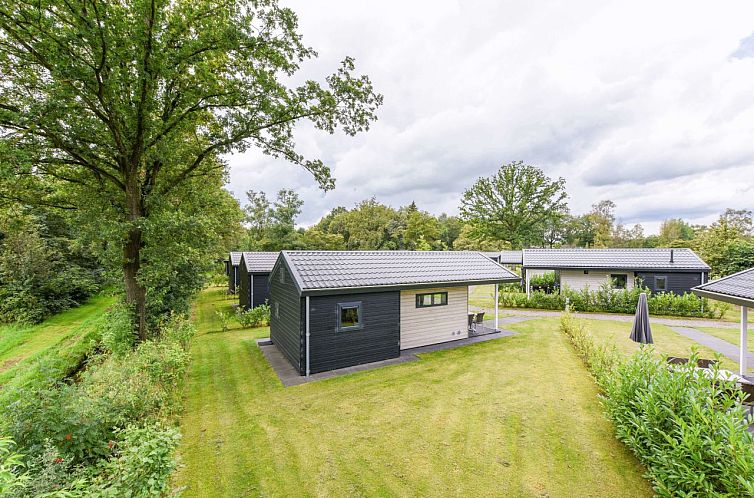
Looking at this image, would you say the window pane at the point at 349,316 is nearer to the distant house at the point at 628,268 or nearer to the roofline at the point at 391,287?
the roofline at the point at 391,287

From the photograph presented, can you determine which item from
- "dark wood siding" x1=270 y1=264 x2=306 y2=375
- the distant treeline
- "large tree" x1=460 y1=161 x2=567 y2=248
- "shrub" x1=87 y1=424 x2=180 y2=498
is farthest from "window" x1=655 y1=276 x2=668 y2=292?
"shrub" x1=87 y1=424 x2=180 y2=498

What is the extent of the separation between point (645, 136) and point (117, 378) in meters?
30.3

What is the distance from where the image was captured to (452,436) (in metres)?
5.70

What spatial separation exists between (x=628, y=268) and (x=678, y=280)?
2.57 meters

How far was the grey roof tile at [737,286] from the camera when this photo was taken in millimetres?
7300

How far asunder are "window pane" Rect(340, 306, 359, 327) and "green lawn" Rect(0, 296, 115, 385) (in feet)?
38.2

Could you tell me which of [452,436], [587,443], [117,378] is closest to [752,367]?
[587,443]

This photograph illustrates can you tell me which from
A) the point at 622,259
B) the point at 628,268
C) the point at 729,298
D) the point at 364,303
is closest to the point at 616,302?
the point at 628,268

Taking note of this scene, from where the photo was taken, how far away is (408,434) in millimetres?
A: 5793

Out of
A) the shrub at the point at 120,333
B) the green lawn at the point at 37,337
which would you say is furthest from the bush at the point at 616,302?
the green lawn at the point at 37,337

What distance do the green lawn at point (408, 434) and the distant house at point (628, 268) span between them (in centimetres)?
1367

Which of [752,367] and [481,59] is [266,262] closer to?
[481,59]

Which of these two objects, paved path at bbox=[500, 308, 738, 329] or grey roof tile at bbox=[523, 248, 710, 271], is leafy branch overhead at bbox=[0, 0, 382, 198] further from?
grey roof tile at bbox=[523, 248, 710, 271]

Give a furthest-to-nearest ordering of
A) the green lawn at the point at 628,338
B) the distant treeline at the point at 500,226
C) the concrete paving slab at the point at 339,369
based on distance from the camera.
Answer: the distant treeline at the point at 500,226, the green lawn at the point at 628,338, the concrete paving slab at the point at 339,369
